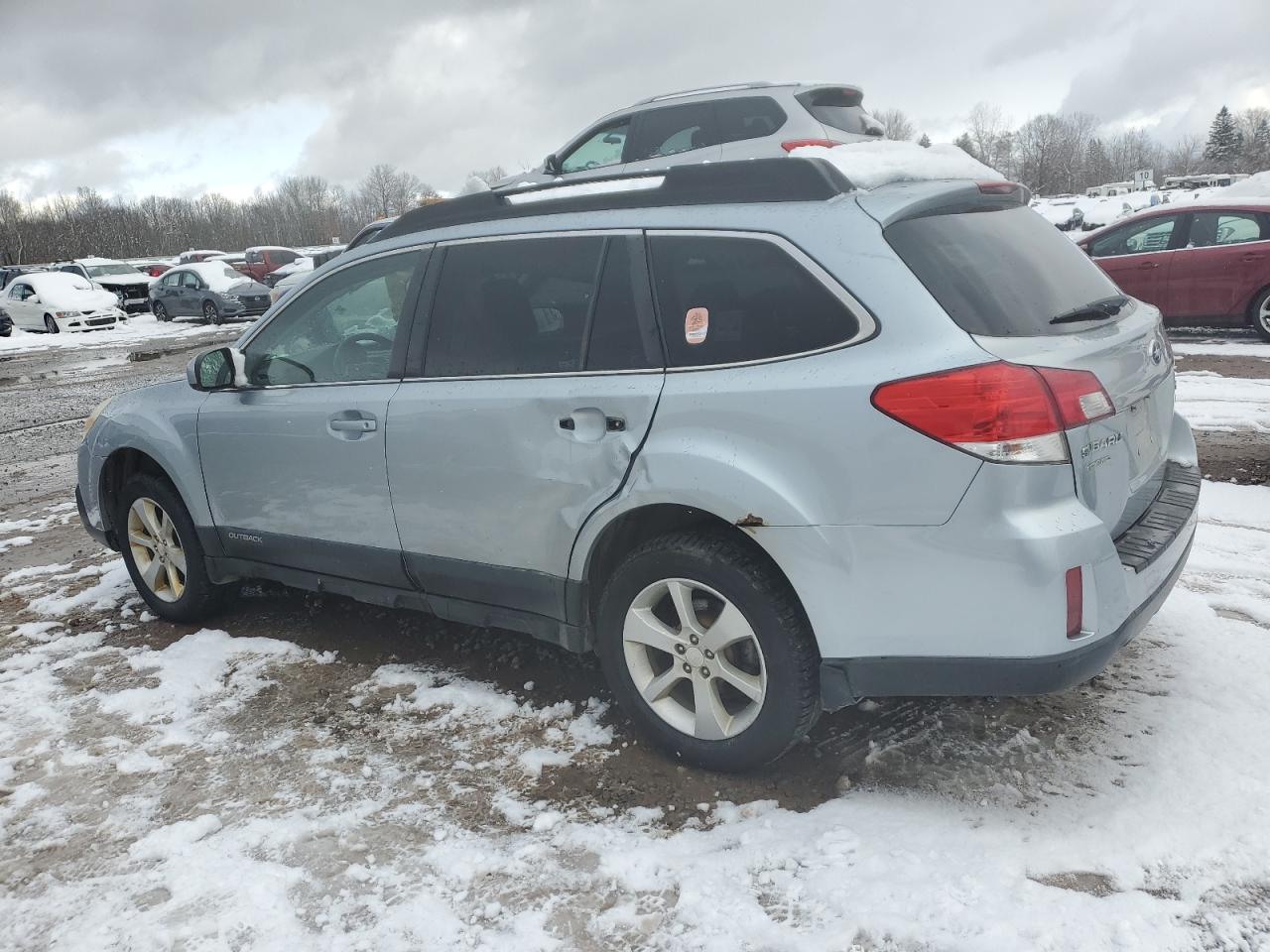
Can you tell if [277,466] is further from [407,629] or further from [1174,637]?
[1174,637]

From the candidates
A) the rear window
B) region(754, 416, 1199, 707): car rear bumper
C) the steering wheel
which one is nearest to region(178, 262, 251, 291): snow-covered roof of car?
the steering wheel

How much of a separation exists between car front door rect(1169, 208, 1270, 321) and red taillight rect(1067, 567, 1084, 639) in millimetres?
10012

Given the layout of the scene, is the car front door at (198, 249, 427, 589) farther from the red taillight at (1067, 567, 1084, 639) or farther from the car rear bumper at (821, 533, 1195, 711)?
the red taillight at (1067, 567, 1084, 639)

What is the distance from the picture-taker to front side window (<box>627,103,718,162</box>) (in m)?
9.55

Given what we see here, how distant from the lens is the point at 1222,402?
7.96 metres

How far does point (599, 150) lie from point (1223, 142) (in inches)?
5161

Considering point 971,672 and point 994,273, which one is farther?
point 994,273

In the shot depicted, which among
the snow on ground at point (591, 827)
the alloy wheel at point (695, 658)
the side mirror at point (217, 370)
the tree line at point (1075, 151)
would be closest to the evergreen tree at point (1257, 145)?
the tree line at point (1075, 151)

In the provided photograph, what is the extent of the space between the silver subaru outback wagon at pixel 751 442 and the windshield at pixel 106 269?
2997 cm

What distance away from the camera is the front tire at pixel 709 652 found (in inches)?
113

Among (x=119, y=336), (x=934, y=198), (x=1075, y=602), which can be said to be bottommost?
(x=1075, y=602)

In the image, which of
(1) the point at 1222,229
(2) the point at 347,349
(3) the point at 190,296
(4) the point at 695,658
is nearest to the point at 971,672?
(4) the point at 695,658

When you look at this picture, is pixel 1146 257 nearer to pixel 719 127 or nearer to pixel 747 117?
pixel 747 117

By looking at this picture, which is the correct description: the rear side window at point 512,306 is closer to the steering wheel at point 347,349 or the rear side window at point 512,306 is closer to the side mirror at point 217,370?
the steering wheel at point 347,349
